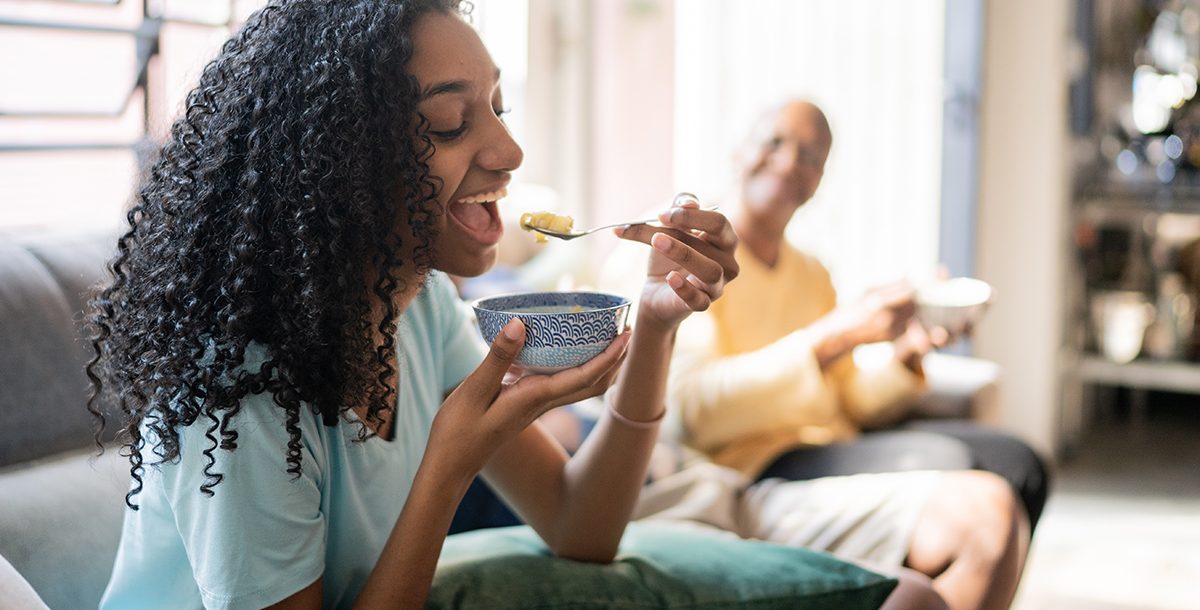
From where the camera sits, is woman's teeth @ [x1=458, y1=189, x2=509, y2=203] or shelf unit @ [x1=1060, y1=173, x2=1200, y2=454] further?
shelf unit @ [x1=1060, y1=173, x2=1200, y2=454]

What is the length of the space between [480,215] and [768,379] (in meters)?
0.93

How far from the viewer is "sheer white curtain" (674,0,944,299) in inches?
141

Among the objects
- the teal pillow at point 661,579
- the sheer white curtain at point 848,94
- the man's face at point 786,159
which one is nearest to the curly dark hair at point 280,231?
the teal pillow at point 661,579

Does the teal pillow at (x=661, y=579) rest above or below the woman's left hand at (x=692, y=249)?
below

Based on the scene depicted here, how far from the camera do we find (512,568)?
118 cm

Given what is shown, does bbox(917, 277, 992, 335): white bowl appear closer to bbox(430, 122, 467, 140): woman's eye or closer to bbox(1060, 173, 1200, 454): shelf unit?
bbox(430, 122, 467, 140): woman's eye

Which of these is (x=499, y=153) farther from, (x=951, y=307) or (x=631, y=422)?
(x=951, y=307)

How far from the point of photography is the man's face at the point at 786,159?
206cm

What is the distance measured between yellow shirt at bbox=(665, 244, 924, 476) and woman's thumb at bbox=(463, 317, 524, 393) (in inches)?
38.7

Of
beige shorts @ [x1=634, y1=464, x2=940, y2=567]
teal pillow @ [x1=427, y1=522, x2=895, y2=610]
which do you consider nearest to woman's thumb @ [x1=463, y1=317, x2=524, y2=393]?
teal pillow @ [x1=427, y1=522, x2=895, y2=610]

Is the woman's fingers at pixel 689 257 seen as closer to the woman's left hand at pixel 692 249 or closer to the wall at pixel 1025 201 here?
the woman's left hand at pixel 692 249

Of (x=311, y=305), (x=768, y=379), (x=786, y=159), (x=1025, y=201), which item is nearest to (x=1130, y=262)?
(x=1025, y=201)

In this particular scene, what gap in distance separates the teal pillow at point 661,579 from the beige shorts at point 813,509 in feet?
1.60

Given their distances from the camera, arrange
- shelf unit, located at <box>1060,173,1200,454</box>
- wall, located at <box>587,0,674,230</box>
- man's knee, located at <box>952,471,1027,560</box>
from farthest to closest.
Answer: shelf unit, located at <box>1060,173,1200,454</box>, wall, located at <box>587,0,674,230</box>, man's knee, located at <box>952,471,1027,560</box>
